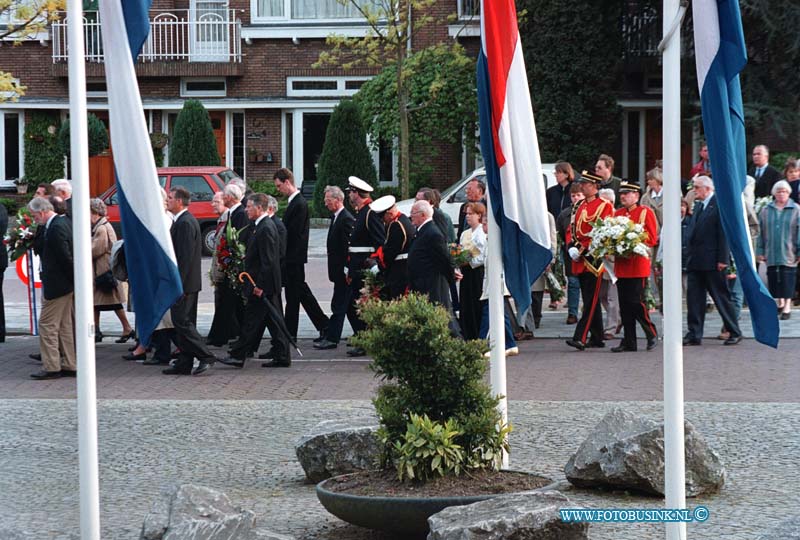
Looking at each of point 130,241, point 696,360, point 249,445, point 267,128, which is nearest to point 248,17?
point 267,128

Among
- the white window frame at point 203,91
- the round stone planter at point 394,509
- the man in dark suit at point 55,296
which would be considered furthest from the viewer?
the white window frame at point 203,91

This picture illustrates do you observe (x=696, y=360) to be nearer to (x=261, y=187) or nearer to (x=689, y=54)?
(x=689, y=54)

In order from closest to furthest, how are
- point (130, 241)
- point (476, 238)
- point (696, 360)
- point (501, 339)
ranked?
point (130, 241) → point (501, 339) → point (696, 360) → point (476, 238)

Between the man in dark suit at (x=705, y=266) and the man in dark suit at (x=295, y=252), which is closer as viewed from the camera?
the man in dark suit at (x=705, y=266)

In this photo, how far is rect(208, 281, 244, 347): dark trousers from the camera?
14508mm

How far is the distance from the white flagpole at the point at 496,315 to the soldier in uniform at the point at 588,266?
255 inches

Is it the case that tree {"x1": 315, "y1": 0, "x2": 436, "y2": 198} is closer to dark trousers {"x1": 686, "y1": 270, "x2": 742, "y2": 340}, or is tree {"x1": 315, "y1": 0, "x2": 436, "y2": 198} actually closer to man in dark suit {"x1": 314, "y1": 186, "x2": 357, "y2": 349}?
man in dark suit {"x1": 314, "y1": 186, "x2": 357, "y2": 349}

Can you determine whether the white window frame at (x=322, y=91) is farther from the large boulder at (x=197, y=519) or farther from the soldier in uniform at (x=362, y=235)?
the large boulder at (x=197, y=519)

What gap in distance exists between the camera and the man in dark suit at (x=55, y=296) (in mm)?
12680

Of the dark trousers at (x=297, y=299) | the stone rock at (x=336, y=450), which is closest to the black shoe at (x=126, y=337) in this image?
the dark trousers at (x=297, y=299)

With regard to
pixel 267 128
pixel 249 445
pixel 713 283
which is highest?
pixel 267 128

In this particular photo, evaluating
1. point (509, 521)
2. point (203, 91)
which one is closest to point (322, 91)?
point (203, 91)

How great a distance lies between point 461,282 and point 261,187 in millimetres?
20938

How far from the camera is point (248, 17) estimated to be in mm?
35406
